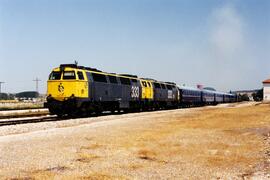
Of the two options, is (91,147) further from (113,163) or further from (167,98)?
(167,98)

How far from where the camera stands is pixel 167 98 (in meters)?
50.8

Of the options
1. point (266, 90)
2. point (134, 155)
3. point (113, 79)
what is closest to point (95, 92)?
point (113, 79)

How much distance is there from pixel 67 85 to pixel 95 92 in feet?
9.69

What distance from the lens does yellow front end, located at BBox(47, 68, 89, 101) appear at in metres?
27.2

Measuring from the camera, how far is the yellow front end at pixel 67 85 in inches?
1072

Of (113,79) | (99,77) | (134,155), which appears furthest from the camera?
(113,79)

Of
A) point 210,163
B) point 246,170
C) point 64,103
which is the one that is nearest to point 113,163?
point 210,163

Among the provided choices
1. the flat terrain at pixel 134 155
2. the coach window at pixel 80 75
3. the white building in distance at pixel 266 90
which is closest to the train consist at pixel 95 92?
the coach window at pixel 80 75

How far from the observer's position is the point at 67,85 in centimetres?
2741

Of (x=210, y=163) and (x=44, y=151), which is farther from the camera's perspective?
(x=44, y=151)

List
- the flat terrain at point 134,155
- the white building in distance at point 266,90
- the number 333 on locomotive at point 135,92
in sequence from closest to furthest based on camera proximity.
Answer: the flat terrain at point 134,155 → the number 333 on locomotive at point 135,92 → the white building in distance at point 266,90

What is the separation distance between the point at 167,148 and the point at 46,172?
530cm

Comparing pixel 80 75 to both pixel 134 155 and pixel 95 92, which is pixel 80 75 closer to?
pixel 95 92

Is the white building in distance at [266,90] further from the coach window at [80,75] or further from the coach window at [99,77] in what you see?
the coach window at [80,75]
